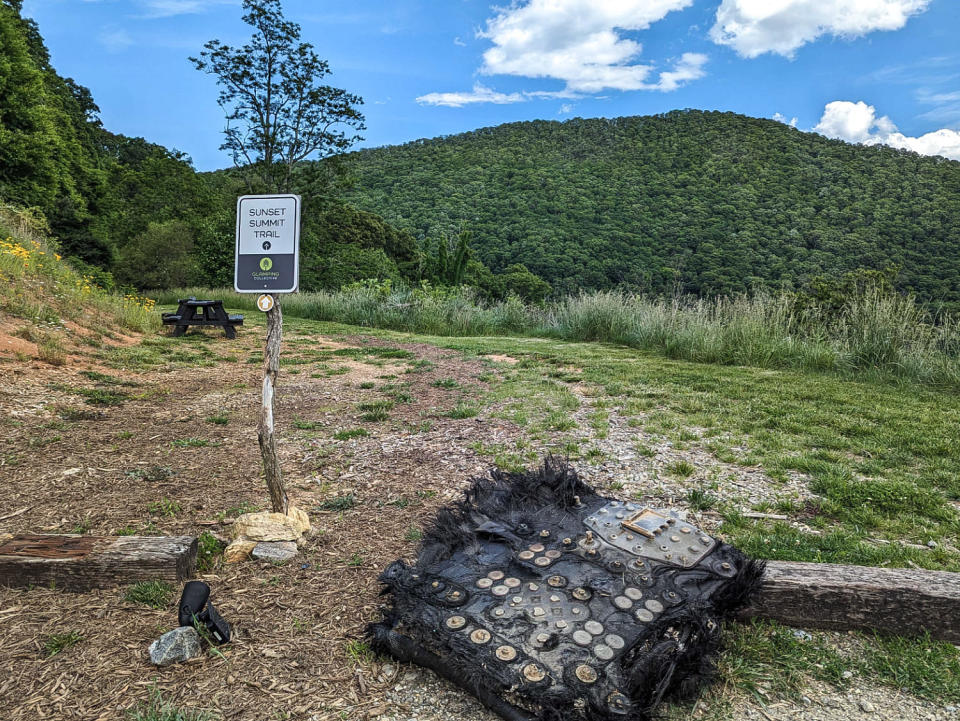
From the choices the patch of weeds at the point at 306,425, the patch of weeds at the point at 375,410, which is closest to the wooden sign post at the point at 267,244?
the patch of weeds at the point at 306,425

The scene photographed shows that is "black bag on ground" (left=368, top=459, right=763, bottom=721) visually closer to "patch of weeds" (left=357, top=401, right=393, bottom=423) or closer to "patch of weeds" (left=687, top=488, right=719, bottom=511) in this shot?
"patch of weeds" (left=687, top=488, right=719, bottom=511)

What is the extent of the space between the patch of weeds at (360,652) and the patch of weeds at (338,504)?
1.24 meters

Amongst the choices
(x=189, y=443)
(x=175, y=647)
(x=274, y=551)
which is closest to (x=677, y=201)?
(x=189, y=443)

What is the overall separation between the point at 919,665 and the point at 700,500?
1.41 m

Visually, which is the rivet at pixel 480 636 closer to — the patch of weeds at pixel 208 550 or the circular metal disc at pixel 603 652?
the circular metal disc at pixel 603 652

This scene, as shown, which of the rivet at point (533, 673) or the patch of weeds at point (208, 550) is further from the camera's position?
the patch of weeds at point (208, 550)

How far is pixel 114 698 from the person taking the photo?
5.56ft

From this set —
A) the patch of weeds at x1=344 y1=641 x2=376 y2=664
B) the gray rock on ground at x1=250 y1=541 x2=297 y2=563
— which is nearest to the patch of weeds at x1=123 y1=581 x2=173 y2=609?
the gray rock on ground at x1=250 y1=541 x2=297 y2=563

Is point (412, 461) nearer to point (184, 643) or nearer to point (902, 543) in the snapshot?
point (184, 643)

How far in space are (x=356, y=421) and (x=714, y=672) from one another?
3.87 metres

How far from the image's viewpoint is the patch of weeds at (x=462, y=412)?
5.25 metres

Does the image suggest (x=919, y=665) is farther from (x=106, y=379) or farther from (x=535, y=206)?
(x=535, y=206)

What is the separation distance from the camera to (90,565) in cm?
224

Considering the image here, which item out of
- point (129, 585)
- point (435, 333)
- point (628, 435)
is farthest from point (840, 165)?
point (129, 585)
